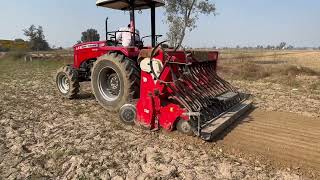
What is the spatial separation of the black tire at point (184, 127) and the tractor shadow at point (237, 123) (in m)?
0.39

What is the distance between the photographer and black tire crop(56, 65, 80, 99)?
8469 millimetres

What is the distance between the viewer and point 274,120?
6500 mm

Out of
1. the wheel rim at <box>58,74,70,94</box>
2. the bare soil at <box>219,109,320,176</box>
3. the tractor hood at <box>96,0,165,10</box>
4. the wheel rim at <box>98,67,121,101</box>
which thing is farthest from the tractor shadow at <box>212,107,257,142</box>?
the wheel rim at <box>58,74,70,94</box>

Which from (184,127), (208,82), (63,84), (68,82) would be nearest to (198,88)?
(208,82)

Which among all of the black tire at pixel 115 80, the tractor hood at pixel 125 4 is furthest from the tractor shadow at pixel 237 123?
the tractor hood at pixel 125 4

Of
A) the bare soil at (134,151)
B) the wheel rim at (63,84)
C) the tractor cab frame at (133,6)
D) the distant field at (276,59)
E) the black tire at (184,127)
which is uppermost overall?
the tractor cab frame at (133,6)

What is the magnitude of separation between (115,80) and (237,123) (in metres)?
2.62

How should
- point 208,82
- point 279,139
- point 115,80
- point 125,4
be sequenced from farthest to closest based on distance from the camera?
point 125,4 → point 115,80 → point 208,82 → point 279,139

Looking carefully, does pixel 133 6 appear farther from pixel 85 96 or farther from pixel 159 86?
pixel 85 96

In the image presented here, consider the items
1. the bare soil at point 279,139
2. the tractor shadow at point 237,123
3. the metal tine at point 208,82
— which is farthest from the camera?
the metal tine at point 208,82

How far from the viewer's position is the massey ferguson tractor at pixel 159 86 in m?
5.46

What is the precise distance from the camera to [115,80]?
23.1 feet

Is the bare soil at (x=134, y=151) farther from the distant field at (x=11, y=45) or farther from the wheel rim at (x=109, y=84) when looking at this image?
the distant field at (x=11, y=45)

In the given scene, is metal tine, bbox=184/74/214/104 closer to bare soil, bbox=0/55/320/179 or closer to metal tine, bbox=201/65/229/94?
metal tine, bbox=201/65/229/94
